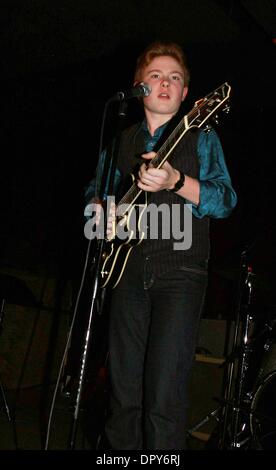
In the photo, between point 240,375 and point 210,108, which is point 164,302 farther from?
point 240,375

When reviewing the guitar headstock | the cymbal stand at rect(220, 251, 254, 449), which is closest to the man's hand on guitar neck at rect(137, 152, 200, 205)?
the guitar headstock

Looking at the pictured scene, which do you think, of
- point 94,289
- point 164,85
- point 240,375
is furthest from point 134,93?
point 240,375

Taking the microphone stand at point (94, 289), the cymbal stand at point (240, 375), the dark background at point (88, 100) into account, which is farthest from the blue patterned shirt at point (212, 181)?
the dark background at point (88, 100)

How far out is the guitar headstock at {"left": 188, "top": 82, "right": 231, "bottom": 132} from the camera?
209cm

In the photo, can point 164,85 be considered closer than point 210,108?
No

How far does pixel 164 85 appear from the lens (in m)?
2.27

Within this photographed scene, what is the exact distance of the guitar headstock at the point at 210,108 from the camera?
6.84 ft

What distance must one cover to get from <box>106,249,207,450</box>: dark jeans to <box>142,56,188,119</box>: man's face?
0.68m

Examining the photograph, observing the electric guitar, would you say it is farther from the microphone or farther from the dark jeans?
the microphone

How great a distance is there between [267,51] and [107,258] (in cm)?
282

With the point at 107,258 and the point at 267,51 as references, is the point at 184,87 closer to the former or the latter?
the point at 107,258

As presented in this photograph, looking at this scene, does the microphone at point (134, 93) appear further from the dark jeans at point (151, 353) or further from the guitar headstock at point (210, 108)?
the dark jeans at point (151, 353)

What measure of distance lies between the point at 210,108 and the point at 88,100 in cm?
284

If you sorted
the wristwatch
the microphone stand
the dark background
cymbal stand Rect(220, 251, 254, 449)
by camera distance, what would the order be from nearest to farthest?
1. the microphone stand
2. the wristwatch
3. cymbal stand Rect(220, 251, 254, 449)
4. the dark background
